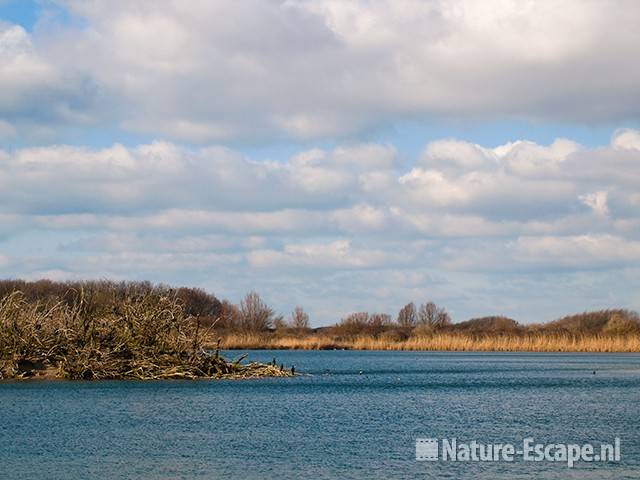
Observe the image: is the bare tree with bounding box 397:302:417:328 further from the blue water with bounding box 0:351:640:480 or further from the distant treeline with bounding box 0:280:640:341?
the blue water with bounding box 0:351:640:480

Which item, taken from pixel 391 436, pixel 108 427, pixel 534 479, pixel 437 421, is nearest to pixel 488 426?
pixel 437 421

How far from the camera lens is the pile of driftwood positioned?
155ft

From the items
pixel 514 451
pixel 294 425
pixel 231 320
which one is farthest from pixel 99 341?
pixel 231 320

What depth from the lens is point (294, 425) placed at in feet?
103

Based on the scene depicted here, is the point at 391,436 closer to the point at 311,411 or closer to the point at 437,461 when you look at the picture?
the point at 437,461

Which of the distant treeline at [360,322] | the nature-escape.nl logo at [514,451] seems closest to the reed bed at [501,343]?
the distant treeline at [360,322]

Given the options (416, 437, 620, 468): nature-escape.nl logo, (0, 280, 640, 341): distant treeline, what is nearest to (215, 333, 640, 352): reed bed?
(0, 280, 640, 341): distant treeline

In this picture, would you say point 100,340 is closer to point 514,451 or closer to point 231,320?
point 514,451

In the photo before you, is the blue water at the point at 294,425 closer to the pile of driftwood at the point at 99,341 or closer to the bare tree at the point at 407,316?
the pile of driftwood at the point at 99,341

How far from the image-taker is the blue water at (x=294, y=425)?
891 inches

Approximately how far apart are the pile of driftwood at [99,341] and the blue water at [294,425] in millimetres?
1467

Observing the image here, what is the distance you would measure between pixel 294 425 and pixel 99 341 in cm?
1927

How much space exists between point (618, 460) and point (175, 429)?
540 inches

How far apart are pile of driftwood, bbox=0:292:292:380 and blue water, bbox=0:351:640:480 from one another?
147cm
